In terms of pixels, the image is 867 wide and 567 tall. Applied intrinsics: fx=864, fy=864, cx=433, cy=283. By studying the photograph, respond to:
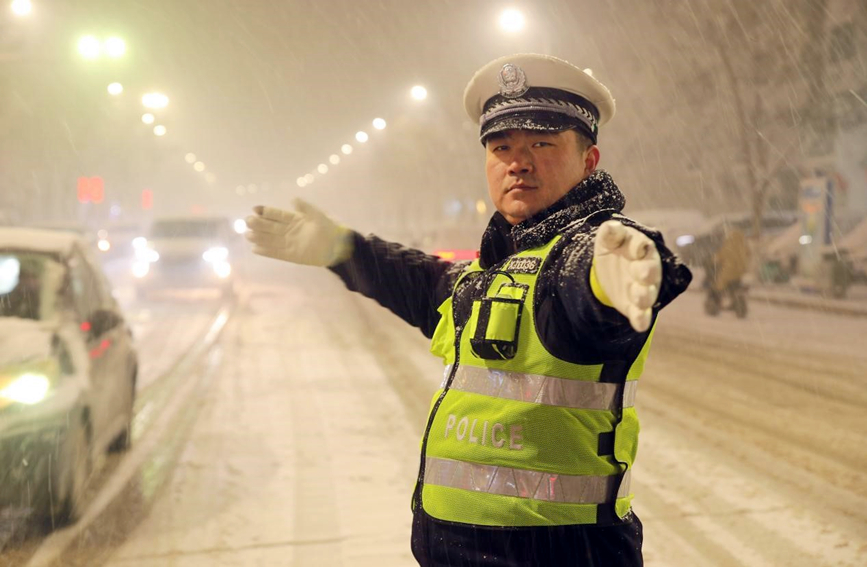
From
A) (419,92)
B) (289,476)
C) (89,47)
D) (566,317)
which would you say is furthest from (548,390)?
(419,92)

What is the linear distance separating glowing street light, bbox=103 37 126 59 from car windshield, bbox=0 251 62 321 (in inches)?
600

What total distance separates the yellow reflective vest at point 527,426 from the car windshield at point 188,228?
18274mm

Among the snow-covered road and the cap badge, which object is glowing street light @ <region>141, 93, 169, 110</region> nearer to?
the snow-covered road

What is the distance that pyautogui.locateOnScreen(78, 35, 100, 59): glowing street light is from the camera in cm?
1894

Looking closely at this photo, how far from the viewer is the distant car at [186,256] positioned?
61.6 ft

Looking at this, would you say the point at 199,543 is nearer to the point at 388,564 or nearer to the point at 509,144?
the point at 388,564

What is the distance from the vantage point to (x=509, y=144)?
2.22 meters

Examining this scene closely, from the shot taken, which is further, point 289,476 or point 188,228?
point 188,228

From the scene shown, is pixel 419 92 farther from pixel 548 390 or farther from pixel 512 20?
pixel 548 390

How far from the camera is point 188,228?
19875mm

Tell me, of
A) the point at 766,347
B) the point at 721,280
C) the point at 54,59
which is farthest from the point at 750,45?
the point at 54,59

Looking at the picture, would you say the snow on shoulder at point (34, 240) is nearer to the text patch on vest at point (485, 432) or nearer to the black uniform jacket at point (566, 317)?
the black uniform jacket at point (566, 317)

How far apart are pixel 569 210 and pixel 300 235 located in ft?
3.01

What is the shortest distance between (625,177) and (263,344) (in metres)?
39.5
